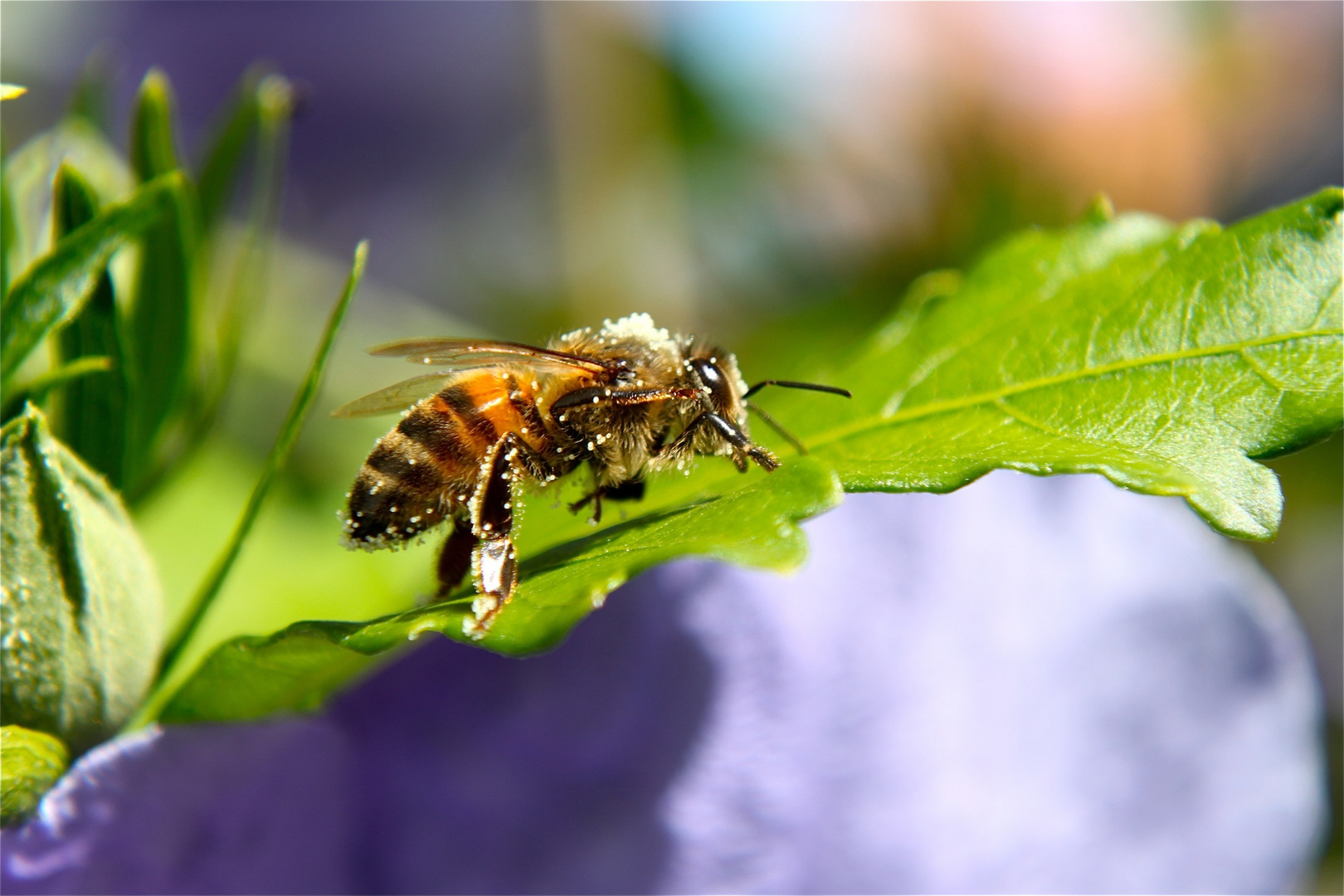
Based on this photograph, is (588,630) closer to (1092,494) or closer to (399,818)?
(399,818)

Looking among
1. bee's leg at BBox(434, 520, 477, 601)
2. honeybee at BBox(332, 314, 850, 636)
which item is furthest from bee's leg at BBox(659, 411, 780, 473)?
bee's leg at BBox(434, 520, 477, 601)

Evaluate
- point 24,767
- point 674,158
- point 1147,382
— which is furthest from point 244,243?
point 674,158

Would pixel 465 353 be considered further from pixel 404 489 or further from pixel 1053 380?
pixel 1053 380

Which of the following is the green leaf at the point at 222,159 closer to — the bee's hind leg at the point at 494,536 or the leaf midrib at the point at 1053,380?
the bee's hind leg at the point at 494,536

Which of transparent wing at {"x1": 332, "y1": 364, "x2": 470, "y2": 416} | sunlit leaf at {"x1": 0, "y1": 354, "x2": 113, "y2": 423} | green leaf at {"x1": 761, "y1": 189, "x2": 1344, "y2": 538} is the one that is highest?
sunlit leaf at {"x1": 0, "y1": 354, "x2": 113, "y2": 423}

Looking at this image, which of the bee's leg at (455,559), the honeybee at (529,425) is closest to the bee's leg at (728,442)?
the honeybee at (529,425)

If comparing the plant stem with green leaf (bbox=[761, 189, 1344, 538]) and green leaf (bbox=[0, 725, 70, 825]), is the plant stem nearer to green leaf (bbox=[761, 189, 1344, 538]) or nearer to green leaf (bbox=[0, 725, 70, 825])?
green leaf (bbox=[0, 725, 70, 825])

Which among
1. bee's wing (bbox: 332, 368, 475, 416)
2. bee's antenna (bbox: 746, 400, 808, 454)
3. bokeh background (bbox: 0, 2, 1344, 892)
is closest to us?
bee's antenna (bbox: 746, 400, 808, 454)
